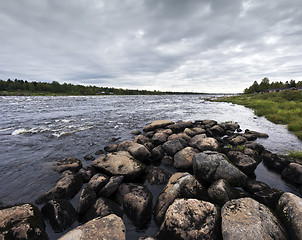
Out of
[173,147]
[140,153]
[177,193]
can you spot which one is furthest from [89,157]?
[177,193]

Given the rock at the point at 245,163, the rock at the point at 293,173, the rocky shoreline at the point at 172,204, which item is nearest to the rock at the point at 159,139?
the rocky shoreline at the point at 172,204

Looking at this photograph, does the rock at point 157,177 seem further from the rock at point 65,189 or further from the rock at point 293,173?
the rock at point 293,173

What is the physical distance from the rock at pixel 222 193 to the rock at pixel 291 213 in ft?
3.34

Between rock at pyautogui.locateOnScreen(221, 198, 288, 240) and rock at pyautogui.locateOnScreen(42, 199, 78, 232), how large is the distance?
173 inches

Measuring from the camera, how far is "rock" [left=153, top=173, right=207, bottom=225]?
14.9 ft

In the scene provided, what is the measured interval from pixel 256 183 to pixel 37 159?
11.6 m

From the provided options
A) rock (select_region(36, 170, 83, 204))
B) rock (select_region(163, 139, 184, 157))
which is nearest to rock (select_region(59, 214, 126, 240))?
rock (select_region(36, 170, 83, 204))

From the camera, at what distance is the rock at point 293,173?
6.13 m

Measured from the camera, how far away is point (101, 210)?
449 cm

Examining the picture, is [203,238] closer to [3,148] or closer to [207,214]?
[207,214]

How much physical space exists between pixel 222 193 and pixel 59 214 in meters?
5.20

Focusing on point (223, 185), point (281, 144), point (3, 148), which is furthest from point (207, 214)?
point (3, 148)

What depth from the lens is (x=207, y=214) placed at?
152 inches

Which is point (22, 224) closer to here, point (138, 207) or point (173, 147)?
point (138, 207)
